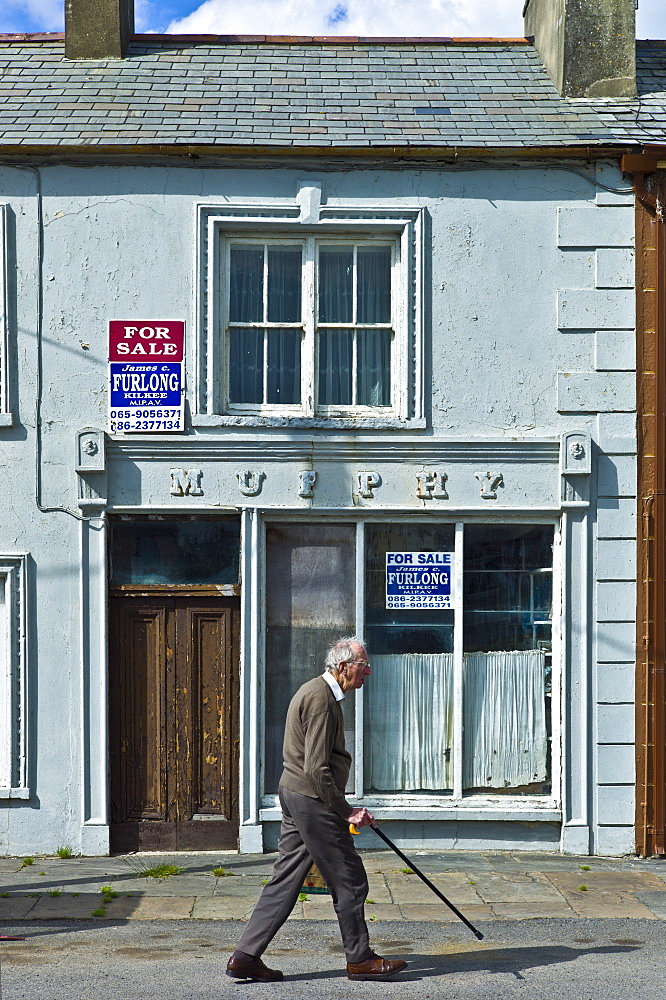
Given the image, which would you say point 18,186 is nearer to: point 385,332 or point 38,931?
point 385,332

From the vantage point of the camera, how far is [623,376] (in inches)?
386

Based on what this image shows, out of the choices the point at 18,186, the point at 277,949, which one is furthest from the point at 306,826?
the point at 18,186

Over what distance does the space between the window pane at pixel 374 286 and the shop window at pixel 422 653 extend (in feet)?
6.50

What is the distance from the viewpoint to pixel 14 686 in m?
9.55

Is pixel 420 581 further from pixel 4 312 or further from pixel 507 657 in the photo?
pixel 4 312

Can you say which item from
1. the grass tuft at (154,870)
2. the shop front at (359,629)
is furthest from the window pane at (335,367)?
the grass tuft at (154,870)

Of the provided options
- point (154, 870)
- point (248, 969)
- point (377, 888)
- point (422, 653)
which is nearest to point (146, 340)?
point (422, 653)

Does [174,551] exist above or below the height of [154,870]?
above

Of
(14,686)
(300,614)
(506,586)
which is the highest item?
(506,586)

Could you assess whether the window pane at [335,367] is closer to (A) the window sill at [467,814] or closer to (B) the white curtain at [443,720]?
(B) the white curtain at [443,720]

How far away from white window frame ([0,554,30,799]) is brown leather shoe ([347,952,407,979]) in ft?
13.9

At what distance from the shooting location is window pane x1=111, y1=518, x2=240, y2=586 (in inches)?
386

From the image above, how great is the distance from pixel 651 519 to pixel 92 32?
7.41 meters

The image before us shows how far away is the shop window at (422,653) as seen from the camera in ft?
32.2
